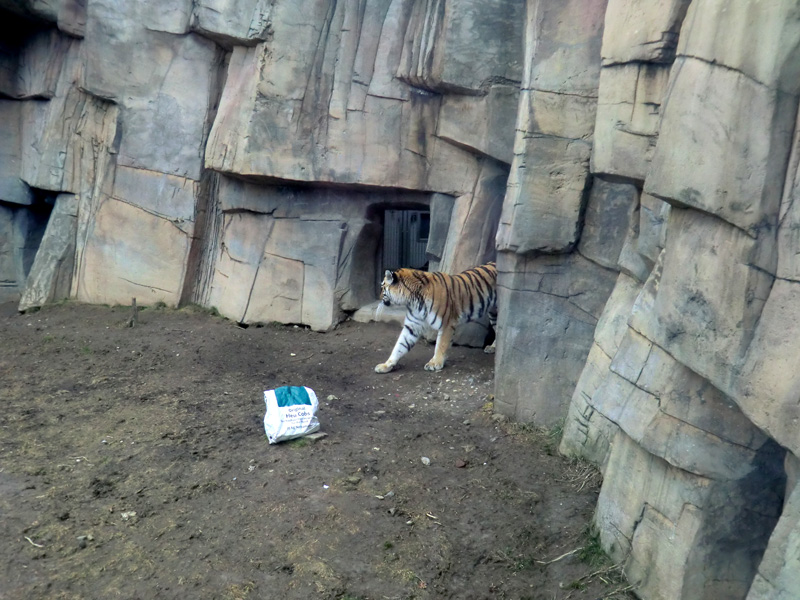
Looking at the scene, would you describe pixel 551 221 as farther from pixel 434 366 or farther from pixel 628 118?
pixel 434 366

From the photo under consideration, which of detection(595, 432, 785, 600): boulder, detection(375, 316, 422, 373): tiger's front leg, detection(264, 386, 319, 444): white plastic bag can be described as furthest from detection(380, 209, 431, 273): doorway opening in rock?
detection(595, 432, 785, 600): boulder

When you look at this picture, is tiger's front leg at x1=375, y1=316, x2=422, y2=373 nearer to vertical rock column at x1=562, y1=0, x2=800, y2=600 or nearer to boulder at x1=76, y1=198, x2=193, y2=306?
boulder at x1=76, y1=198, x2=193, y2=306

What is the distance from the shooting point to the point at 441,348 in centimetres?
734

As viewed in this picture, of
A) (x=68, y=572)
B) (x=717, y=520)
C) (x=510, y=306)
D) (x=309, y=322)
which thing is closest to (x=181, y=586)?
(x=68, y=572)

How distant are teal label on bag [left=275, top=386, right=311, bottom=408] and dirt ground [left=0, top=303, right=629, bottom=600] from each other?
0.30m

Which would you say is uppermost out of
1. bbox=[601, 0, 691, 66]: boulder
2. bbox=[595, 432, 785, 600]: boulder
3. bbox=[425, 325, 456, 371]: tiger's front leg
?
bbox=[601, 0, 691, 66]: boulder

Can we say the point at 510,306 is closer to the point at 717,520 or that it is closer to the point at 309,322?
the point at 717,520

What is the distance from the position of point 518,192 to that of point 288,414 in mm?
2425

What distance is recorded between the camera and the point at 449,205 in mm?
8141

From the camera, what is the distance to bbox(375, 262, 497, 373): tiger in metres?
7.41

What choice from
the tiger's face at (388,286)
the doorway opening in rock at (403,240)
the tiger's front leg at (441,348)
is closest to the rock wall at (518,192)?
the tiger's face at (388,286)

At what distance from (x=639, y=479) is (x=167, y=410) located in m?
4.02

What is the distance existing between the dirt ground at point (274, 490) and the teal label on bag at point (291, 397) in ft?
0.99

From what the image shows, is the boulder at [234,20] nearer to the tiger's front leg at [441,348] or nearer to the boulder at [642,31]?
the tiger's front leg at [441,348]
